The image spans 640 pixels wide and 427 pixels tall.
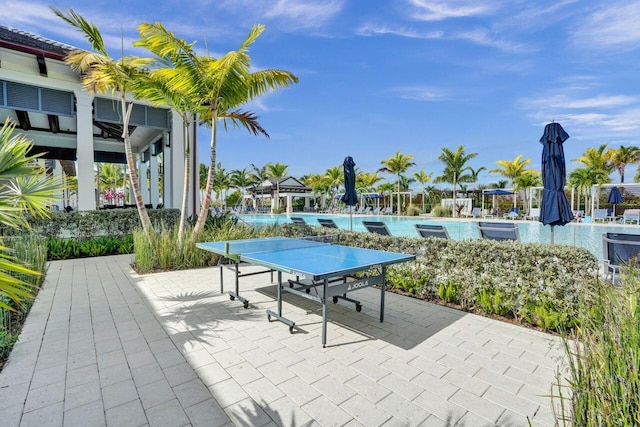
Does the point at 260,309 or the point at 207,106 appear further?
the point at 207,106

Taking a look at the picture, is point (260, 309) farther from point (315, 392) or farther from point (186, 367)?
point (315, 392)

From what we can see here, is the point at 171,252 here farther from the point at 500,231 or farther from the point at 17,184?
the point at 500,231

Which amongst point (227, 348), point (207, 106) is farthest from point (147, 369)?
point (207, 106)

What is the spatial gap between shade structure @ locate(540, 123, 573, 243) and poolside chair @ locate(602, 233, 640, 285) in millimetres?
917

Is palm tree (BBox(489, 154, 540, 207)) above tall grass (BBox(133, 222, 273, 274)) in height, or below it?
above

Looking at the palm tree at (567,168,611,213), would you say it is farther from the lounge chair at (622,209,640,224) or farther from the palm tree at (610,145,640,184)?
the palm tree at (610,145,640,184)

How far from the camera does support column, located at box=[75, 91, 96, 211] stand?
382 inches

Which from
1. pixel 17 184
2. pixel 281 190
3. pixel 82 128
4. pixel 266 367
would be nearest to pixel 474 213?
pixel 281 190

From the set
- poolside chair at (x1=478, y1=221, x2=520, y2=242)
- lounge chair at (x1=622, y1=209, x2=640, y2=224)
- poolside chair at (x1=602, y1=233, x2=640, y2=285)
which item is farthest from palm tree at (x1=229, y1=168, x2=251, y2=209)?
poolside chair at (x1=602, y1=233, x2=640, y2=285)

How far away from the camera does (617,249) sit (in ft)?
15.3

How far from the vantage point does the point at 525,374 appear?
2857mm

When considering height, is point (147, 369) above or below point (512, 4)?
below

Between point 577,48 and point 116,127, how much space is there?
2169cm

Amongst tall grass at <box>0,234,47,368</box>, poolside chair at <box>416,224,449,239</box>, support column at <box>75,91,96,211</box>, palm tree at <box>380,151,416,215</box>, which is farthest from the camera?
palm tree at <box>380,151,416,215</box>
